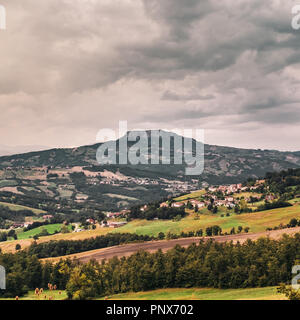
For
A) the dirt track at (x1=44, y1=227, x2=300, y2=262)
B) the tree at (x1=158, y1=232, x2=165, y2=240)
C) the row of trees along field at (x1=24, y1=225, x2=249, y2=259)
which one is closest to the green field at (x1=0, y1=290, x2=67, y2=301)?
the dirt track at (x1=44, y1=227, x2=300, y2=262)

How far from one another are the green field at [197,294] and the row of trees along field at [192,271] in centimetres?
298

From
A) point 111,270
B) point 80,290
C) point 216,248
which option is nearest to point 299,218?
point 216,248

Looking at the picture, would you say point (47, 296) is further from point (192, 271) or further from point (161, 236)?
point (161, 236)

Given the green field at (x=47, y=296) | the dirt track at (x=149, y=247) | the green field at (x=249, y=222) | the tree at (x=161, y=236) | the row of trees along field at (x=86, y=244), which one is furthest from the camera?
the row of trees along field at (x=86, y=244)

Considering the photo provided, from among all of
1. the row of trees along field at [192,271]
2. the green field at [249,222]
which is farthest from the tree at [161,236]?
the row of trees along field at [192,271]

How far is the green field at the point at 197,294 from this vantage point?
71.6m

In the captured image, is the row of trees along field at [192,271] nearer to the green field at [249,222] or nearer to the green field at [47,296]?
the green field at [47,296]

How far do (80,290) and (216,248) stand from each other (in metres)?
39.4

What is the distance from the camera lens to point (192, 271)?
295ft

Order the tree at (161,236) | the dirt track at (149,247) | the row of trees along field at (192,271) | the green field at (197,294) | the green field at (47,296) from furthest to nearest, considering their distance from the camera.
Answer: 1. the tree at (161,236)
2. the dirt track at (149,247)
3. the green field at (47,296)
4. the row of trees along field at (192,271)
5. the green field at (197,294)

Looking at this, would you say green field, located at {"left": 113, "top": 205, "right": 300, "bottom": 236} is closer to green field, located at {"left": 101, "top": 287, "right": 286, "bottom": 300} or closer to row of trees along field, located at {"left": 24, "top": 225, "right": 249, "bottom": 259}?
row of trees along field, located at {"left": 24, "top": 225, "right": 249, "bottom": 259}

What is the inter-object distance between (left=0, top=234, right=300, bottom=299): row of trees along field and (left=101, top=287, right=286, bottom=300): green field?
298 centimetres

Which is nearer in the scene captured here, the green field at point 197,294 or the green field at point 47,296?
the green field at point 197,294
